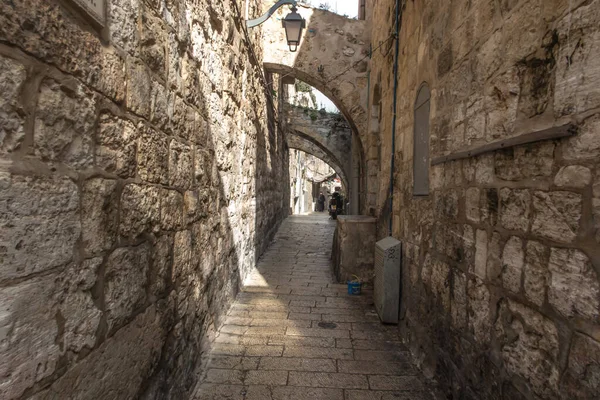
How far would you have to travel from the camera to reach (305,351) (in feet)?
8.99

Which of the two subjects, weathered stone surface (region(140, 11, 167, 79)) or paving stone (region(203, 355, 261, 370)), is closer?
weathered stone surface (region(140, 11, 167, 79))

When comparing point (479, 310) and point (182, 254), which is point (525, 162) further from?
point (182, 254)

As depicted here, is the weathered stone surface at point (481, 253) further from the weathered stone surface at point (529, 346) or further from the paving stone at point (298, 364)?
the paving stone at point (298, 364)

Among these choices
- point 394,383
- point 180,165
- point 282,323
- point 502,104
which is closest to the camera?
point 502,104

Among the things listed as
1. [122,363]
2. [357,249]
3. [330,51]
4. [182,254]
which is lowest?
[357,249]

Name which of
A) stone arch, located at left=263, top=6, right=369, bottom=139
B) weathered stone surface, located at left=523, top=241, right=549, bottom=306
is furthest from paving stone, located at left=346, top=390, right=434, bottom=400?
stone arch, located at left=263, top=6, right=369, bottom=139

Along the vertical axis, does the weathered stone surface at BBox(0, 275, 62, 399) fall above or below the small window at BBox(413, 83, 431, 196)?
below

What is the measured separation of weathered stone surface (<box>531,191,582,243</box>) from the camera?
113cm

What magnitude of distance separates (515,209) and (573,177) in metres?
0.35

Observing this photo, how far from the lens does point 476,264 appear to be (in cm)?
179

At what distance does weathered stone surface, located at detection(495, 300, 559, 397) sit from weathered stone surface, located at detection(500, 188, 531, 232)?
1.07 feet

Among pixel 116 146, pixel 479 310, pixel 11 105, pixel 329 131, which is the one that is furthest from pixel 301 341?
pixel 329 131

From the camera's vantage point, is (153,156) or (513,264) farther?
(153,156)

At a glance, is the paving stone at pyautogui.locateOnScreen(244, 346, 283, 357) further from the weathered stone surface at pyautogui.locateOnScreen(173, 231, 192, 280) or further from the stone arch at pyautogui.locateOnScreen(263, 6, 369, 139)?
the stone arch at pyautogui.locateOnScreen(263, 6, 369, 139)
